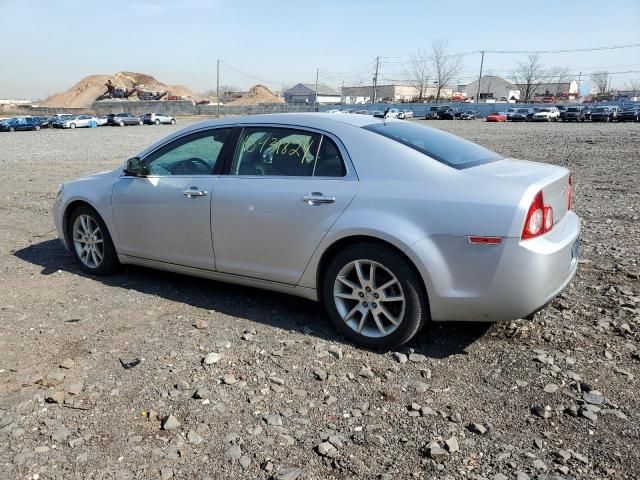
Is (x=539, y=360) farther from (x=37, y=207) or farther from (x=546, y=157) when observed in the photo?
(x=546, y=157)

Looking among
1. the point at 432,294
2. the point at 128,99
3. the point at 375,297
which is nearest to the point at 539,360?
the point at 432,294

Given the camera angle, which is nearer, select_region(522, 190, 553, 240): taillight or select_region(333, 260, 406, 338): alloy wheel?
select_region(522, 190, 553, 240): taillight

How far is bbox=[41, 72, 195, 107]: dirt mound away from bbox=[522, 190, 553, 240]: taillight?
111157mm

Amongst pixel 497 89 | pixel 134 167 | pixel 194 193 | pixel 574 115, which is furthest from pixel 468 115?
pixel 497 89

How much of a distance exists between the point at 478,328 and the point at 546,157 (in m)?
13.8

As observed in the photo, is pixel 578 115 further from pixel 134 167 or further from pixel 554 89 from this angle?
pixel 554 89

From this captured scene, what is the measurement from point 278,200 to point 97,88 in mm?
126304

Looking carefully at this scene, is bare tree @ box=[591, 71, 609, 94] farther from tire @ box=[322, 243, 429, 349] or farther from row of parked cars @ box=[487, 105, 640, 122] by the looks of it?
tire @ box=[322, 243, 429, 349]

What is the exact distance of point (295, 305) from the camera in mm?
4676

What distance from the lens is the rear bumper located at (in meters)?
3.32

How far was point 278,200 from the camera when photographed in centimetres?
407

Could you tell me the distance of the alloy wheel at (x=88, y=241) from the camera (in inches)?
213

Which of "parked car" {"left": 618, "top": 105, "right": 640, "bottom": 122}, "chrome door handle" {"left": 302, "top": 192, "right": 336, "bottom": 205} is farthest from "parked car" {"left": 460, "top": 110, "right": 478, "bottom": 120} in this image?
"chrome door handle" {"left": 302, "top": 192, "right": 336, "bottom": 205}

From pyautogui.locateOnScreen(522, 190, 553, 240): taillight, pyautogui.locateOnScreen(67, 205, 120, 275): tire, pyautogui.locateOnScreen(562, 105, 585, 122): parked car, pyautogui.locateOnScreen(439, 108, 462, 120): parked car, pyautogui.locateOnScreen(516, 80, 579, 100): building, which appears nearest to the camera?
pyautogui.locateOnScreen(522, 190, 553, 240): taillight
